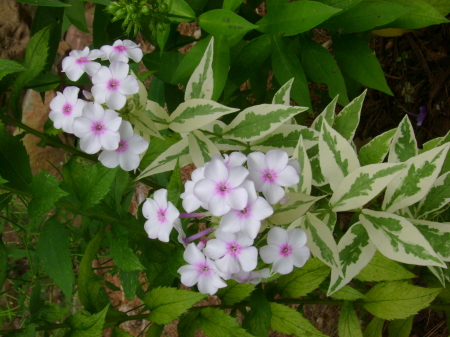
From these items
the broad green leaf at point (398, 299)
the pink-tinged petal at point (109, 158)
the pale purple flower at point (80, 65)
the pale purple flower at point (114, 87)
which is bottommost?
the broad green leaf at point (398, 299)

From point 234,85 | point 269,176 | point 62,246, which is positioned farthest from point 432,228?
point 62,246

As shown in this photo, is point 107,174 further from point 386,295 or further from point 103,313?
point 386,295

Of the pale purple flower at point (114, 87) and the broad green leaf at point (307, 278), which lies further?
the broad green leaf at point (307, 278)

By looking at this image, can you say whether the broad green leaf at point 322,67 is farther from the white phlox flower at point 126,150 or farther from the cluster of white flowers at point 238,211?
the white phlox flower at point 126,150

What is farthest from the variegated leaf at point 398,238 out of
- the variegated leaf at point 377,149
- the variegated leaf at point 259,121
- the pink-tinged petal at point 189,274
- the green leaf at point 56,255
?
the green leaf at point 56,255

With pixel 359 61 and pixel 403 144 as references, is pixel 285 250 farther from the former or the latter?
pixel 359 61

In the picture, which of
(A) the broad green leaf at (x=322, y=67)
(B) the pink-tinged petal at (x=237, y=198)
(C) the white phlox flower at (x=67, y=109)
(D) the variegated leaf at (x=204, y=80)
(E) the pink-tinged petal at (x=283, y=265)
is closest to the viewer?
(B) the pink-tinged petal at (x=237, y=198)

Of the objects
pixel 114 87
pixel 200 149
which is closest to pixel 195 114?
pixel 200 149

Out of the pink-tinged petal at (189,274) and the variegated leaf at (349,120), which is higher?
the variegated leaf at (349,120)

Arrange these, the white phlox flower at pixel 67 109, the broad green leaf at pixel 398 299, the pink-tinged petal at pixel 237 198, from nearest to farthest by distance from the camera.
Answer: the pink-tinged petal at pixel 237 198
the white phlox flower at pixel 67 109
the broad green leaf at pixel 398 299

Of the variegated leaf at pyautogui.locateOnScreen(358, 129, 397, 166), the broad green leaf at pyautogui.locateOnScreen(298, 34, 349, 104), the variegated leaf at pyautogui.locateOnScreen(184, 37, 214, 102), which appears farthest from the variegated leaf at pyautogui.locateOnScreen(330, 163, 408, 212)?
the broad green leaf at pyautogui.locateOnScreen(298, 34, 349, 104)
